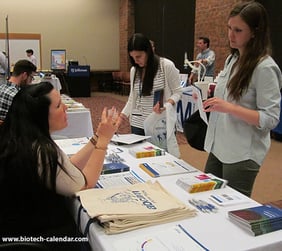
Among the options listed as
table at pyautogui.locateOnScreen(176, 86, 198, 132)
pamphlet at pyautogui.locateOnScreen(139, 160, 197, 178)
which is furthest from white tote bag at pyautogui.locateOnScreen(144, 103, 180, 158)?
table at pyautogui.locateOnScreen(176, 86, 198, 132)

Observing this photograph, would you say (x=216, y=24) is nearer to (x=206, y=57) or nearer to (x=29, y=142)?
(x=206, y=57)

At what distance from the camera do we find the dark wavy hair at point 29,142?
1.11 meters

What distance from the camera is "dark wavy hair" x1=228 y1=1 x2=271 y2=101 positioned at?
140 cm

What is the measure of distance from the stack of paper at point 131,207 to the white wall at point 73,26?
10.3 m

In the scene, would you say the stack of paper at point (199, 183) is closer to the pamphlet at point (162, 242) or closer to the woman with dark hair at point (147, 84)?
the pamphlet at point (162, 242)

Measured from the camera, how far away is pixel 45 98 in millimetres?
1245

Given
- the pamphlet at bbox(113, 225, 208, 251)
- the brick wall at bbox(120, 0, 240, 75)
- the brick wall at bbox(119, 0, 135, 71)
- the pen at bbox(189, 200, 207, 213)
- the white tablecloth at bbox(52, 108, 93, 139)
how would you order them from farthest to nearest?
the brick wall at bbox(119, 0, 135, 71), the brick wall at bbox(120, 0, 240, 75), the white tablecloth at bbox(52, 108, 93, 139), the pen at bbox(189, 200, 207, 213), the pamphlet at bbox(113, 225, 208, 251)

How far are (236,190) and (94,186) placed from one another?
0.58 m

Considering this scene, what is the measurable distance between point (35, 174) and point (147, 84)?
1.35 meters

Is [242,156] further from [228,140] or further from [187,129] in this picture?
[187,129]

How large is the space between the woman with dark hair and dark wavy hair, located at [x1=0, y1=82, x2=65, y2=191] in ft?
3.57

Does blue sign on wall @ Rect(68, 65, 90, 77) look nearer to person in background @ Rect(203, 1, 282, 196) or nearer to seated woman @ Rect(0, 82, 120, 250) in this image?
person in background @ Rect(203, 1, 282, 196)

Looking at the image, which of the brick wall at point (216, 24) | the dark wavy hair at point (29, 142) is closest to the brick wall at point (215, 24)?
the brick wall at point (216, 24)

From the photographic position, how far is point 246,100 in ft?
4.80
